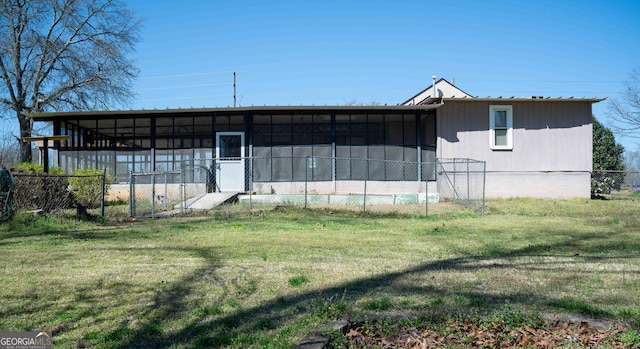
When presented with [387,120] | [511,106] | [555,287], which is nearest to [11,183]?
[555,287]

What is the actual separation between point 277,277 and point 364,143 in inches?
597

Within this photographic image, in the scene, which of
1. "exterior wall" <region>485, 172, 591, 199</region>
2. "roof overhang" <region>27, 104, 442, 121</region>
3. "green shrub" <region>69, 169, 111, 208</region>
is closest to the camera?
"green shrub" <region>69, 169, 111, 208</region>

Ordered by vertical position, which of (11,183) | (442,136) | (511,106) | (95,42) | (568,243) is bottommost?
(568,243)

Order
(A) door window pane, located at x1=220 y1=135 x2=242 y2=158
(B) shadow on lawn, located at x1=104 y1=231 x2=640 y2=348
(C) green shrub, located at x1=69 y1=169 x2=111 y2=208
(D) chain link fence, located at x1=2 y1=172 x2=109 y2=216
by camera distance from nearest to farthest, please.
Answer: (B) shadow on lawn, located at x1=104 y1=231 x2=640 y2=348, (D) chain link fence, located at x1=2 y1=172 x2=109 y2=216, (C) green shrub, located at x1=69 y1=169 x2=111 y2=208, (A) door window pane, located at x1=220 y1=135 x2=242 y2=158

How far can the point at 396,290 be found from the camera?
16.9ft

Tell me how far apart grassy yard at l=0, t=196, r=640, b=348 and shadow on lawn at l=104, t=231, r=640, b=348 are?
0.04ft

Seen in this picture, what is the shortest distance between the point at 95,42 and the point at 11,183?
19.6 metres

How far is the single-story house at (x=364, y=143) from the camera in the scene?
20.1 m

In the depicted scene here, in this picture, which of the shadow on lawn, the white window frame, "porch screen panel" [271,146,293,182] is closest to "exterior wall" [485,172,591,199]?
the white window frame

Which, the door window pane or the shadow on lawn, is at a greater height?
the door window pane

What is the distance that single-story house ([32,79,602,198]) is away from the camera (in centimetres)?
2012

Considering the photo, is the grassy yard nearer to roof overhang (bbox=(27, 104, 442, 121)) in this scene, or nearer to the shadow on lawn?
the shadow on lawn

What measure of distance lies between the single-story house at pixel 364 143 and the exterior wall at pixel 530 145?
0.13 ft

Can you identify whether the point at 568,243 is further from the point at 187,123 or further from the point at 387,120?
the point at 187,123
